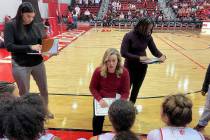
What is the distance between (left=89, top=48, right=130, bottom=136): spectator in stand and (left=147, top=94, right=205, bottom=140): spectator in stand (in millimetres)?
1462

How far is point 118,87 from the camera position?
3951 mm

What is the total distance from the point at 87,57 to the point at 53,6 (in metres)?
12.3

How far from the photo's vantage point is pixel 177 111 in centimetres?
231

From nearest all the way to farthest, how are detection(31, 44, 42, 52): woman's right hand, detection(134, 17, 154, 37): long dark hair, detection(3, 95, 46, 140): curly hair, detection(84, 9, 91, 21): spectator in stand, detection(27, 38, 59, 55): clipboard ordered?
detection(3, 95, 46, 140): curly hair → detection(31, 44, 42, 52): woman's right hand → detection(27, 38, 59, 55): clipboard → detection(134, 17, 154, 37): long dark hair → detection(84, 9, 91, 21): spectator in stand

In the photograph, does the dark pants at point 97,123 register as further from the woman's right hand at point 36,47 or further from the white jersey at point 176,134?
the white jersey at point 176,134

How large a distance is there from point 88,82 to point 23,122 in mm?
5251

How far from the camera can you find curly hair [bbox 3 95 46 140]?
5.82ft

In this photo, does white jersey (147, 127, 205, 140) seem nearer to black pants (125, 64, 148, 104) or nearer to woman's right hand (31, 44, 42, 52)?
woman's right hand (31, 44, 42, 52)

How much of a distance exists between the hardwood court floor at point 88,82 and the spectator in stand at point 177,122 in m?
1.16

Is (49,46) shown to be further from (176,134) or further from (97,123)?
(176,134)

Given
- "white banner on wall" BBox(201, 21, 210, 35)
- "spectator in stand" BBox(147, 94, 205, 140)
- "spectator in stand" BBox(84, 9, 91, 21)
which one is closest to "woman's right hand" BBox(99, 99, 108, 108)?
"spectator in stand" BBox(147, 94, 205, 140)

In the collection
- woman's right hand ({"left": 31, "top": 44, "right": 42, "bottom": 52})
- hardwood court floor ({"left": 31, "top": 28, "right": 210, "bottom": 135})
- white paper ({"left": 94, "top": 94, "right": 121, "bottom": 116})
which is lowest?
hardwood court floor ({"left": 31, "top": 28, "right": 210, "bottom": 135})

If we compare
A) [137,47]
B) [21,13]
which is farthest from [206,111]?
[21,13]

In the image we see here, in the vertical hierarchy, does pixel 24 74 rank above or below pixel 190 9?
below
